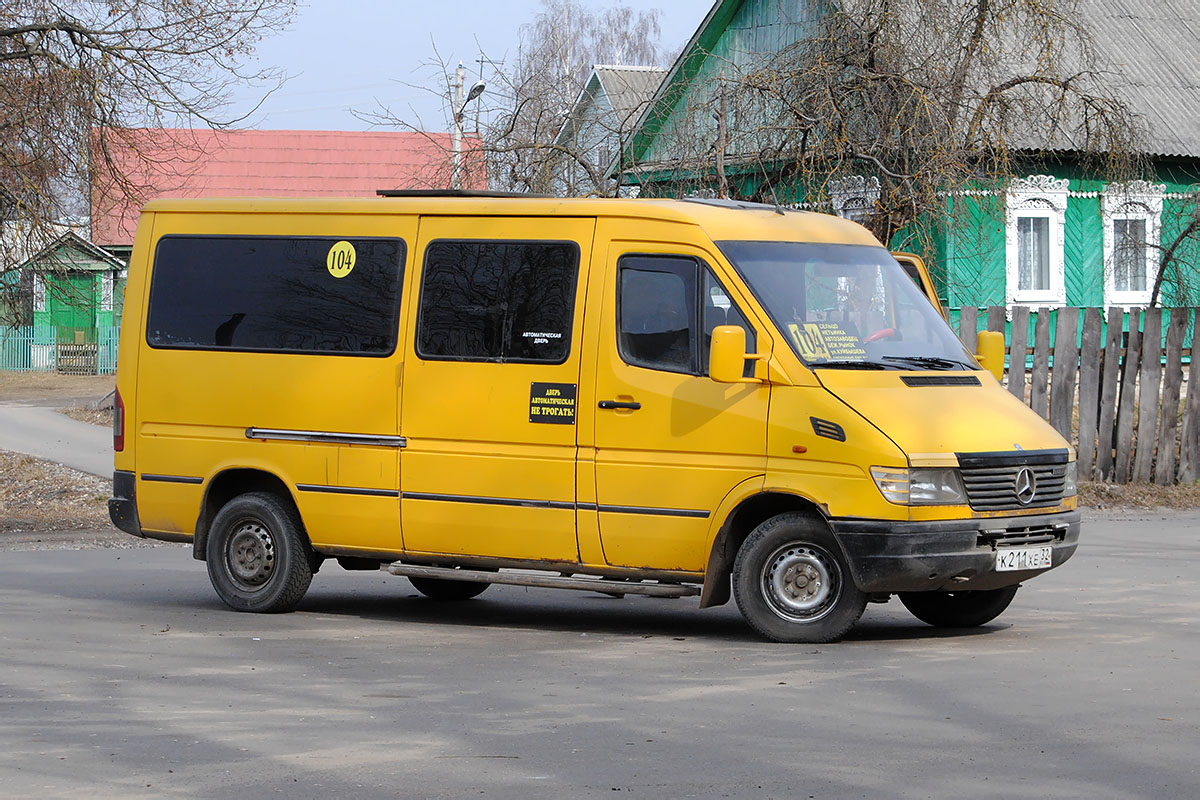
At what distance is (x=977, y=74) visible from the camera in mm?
19234

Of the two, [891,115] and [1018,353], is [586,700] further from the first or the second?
[891,115]

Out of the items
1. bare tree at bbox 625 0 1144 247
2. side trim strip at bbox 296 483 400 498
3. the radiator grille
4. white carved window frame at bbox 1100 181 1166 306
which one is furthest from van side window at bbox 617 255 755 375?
white carved window frame at bbox 1100 181 1166 306

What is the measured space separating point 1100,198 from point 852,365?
21740 millimetres

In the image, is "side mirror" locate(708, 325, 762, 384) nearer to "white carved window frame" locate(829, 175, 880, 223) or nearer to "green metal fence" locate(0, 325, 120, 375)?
"white carved window frame" locate(829, 175, 880, 223)

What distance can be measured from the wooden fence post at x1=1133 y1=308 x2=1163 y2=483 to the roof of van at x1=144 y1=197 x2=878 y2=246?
25.3 feet

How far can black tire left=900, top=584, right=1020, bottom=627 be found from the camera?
10227 millimetres

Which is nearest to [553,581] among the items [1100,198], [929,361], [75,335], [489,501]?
[489,501]

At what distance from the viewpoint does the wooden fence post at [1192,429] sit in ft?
57.6

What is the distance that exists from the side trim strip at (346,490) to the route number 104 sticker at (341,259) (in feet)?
4.35

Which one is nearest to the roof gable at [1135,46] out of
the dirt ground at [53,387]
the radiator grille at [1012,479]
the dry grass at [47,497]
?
the dry grass at [47,497]

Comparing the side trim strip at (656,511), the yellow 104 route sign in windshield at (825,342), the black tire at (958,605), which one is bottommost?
the black tire at (958,605)

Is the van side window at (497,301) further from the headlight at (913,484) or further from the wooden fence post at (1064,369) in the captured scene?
the wooden fence post at (1064,369)

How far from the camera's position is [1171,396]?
1745cm

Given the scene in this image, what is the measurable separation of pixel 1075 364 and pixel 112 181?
993 cm
